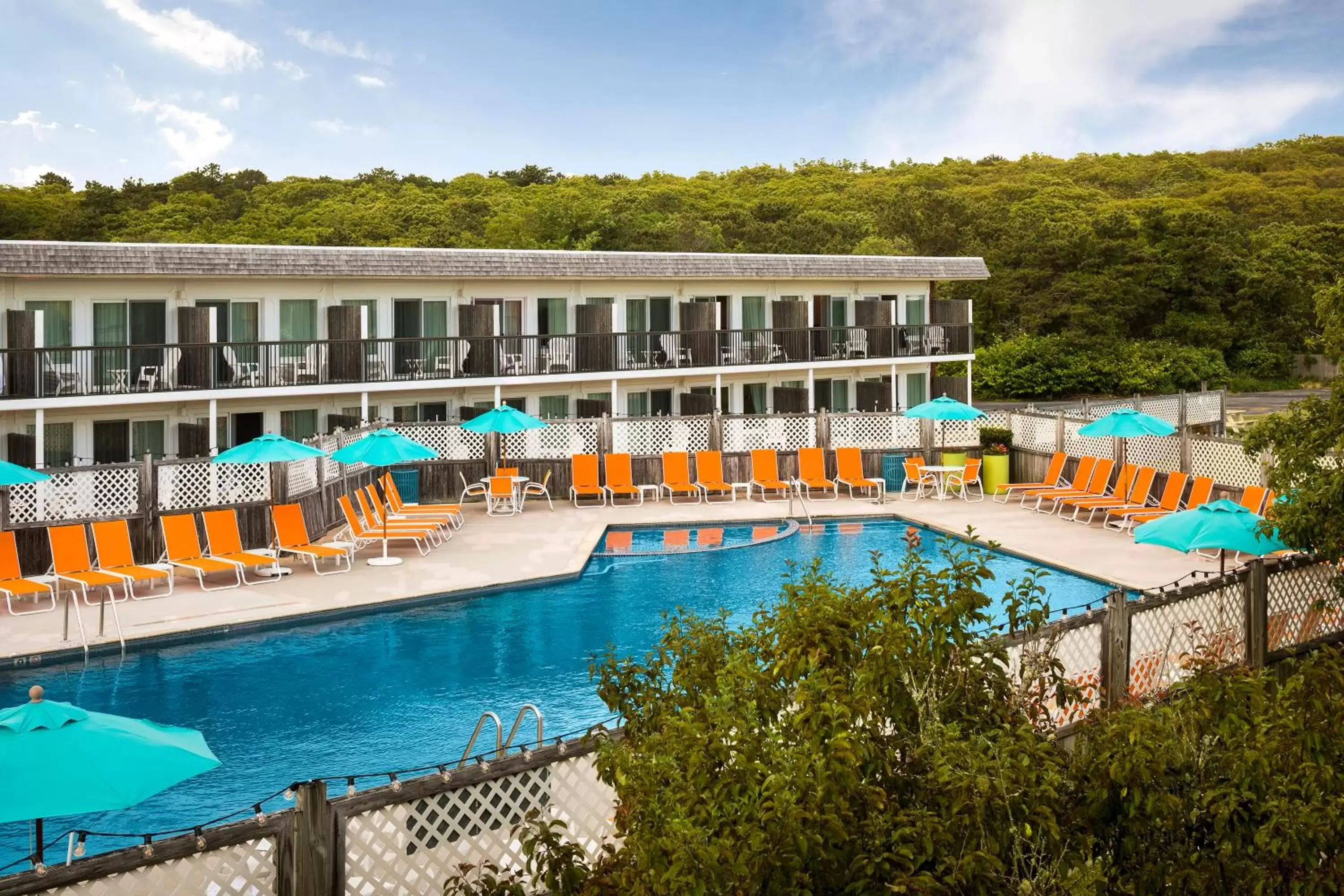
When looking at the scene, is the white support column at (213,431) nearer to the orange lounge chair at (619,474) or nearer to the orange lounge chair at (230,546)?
the orange lounge chair at (230,546)

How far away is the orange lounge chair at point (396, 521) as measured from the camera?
19.0 meters

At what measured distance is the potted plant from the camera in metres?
24.2

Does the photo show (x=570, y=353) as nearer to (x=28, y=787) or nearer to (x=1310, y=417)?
(x=1310, y=417)

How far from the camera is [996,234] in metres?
64.4

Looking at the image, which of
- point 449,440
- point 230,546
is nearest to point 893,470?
point 449,440

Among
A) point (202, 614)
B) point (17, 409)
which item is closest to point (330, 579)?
point (202, 614)

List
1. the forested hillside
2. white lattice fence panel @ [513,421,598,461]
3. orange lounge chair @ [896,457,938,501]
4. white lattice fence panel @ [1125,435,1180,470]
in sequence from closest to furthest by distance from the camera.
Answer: white lattice fence panel @ [1125,435,1180,470], orange lounge chair @ [896,457,938,501], white lattice fence panel @ [513,421,598,461], the forested hillside

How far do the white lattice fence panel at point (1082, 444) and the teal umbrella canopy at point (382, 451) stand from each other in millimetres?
10647

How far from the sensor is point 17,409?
2125cm

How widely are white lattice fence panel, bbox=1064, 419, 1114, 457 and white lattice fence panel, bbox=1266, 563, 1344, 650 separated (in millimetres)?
10428

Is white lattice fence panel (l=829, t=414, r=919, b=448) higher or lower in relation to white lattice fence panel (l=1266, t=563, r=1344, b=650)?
higher

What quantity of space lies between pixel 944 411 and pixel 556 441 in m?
6.82

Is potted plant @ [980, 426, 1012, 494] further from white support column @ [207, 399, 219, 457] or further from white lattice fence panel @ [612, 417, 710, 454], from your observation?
white support column @ [207, 399, 219, 457]

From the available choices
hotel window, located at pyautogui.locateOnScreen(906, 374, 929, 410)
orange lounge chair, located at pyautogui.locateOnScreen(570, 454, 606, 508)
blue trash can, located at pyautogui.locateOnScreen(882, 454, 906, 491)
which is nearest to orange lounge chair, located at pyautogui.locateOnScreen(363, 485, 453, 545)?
orange lounge chair, located at pyautogui.locateOnScreen(570, 454, 606, 508)
